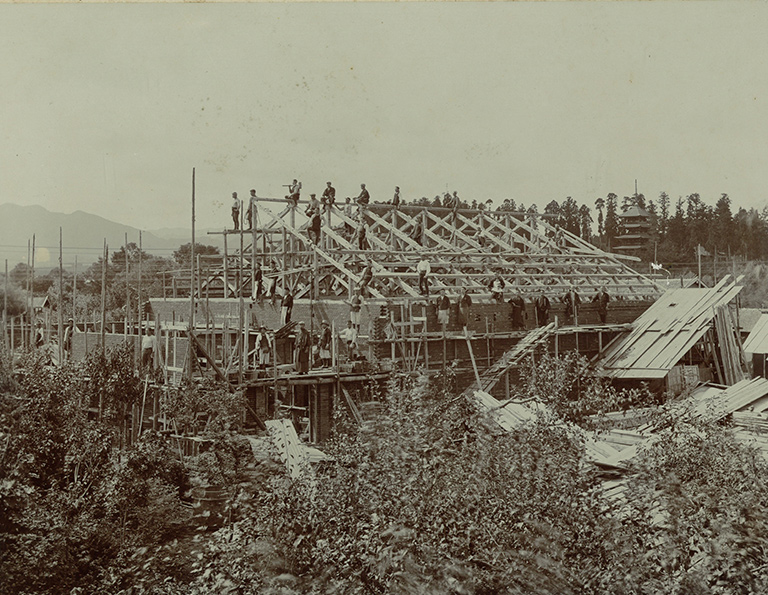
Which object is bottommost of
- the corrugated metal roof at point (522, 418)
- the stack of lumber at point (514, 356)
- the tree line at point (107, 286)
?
the corrugated metal roof at point (522, 418)

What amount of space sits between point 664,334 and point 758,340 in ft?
8.75

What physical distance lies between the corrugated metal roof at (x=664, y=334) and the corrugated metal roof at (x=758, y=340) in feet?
4.16

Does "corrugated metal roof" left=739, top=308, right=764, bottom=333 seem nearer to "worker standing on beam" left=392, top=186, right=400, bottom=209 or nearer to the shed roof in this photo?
"worker standing on beam" left=392, top=186, right=400, bottom=209

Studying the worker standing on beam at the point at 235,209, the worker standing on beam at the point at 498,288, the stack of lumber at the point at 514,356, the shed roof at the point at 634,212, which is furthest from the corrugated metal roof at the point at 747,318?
the shed roof at the point at 634,212

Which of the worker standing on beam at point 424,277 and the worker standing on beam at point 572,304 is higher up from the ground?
the worker standing on beam at point 424,277

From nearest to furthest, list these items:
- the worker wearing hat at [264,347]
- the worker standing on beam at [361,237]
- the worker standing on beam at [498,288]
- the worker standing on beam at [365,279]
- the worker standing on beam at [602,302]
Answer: the worker standing on beam at [365,279] → the worker wearing hat at [264,347] → the worker standing on beam at [498,288] → the worker standing on beam at [361,237] → the worker standing on beam at [602,302]

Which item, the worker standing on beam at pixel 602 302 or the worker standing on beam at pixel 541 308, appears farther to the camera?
the worker standing on beam at pixel 602 302

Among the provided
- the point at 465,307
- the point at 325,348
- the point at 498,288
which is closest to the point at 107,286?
the point at 325,348

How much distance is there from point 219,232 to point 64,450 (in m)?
12.8

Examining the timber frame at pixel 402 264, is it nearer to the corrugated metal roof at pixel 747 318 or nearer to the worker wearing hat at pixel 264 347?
the worker wearing hat at pixel 264 347

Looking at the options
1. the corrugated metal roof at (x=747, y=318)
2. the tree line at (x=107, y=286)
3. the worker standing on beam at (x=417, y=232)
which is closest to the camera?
the worker standing on beam at (x=417, y=232)

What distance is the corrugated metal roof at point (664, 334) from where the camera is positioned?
20.5 meters

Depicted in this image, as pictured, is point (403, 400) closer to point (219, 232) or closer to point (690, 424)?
point (690, 424)

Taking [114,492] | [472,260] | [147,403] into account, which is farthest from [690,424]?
[147,403]
